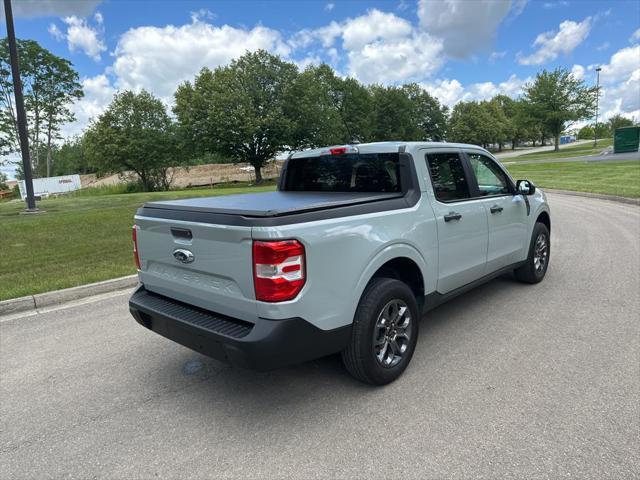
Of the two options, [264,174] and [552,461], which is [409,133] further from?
[552,461]

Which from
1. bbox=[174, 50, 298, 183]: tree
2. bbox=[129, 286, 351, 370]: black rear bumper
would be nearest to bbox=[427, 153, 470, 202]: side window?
bbox=[129, 286, 351, 370]: black rear bumper

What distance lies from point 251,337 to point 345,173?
6.65 ft

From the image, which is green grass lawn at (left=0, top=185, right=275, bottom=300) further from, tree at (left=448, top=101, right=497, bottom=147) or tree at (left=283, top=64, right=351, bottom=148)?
tree at (left=448, top=101, right=497, bottom=147)

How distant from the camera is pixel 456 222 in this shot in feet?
12.8

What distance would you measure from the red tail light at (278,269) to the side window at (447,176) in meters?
1.73

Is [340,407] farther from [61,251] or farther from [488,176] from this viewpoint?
[61,251]

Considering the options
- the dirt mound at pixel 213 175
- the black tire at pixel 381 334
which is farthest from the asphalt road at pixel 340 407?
the dirt mound at pixel 213 175

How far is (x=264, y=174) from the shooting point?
4934 cm

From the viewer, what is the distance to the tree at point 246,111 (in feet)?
131

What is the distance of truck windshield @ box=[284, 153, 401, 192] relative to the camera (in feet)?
12.2

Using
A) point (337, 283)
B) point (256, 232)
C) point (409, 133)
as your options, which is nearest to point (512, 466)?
point (337, 283)

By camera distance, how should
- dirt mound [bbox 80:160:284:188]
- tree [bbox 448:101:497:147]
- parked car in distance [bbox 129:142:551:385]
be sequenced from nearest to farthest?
1. parked car in distance [bbox 129:142:551:385]
2. dirt mound [bbox 80:160:284:188]
3. tree [bbox 448:101:497:147]

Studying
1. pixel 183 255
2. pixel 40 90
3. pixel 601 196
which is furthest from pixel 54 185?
pixel 183 255

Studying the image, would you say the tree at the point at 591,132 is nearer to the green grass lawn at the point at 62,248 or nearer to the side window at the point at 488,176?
the green grass lawn at the point at 62,248
